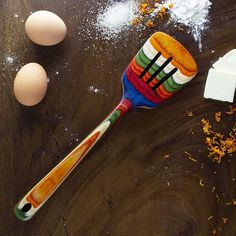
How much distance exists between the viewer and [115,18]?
0.99m

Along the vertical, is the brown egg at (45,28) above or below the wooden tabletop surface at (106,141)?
above

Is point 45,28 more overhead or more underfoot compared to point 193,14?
more overhead

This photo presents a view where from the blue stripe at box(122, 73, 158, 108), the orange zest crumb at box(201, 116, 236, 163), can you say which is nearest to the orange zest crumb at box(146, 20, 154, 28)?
the blue stripe at box(122, 73, 158, 108)

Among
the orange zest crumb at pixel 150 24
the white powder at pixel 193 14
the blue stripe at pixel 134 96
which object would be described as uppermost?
the orange zest crumb at pixel 150 24

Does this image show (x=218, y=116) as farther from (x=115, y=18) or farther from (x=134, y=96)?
(x=115, y=18)

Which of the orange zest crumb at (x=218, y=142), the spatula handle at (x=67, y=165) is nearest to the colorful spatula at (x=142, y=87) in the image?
the spatula handle at (x=67, y=165)

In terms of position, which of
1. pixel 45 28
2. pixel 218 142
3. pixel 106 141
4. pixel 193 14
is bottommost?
pixel 218 142

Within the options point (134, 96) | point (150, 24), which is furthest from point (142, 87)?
point (150, 24)

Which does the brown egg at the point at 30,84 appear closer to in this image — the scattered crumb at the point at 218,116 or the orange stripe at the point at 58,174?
the orange stripe at the point at 58,174

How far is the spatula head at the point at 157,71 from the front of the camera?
928 mm

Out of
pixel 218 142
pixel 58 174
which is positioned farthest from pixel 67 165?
pixel 218 142

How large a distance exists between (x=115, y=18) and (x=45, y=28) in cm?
16

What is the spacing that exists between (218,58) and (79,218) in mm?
445

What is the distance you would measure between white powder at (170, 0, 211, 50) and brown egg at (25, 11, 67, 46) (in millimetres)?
236
